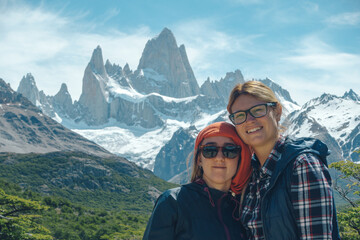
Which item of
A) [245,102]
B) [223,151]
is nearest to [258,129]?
[245,102]

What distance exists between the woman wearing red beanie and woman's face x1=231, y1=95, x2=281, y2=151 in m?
0.19

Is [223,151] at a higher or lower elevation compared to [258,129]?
lower

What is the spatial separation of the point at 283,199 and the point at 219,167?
110 cm

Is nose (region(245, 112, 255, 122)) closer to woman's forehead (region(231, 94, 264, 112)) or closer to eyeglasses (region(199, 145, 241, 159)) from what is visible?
woman's forehead (region(231, 94, 264, 112))

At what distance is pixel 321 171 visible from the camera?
3516 mm

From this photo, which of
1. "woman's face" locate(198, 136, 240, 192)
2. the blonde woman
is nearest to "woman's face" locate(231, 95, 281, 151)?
the blonde woman

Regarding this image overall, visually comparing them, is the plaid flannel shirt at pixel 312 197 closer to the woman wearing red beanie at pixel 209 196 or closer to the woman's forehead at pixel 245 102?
the woman wearing red beanie at pixel 209 196

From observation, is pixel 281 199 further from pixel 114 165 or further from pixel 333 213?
pixel 114 165

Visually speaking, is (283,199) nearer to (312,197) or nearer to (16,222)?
(312,197)

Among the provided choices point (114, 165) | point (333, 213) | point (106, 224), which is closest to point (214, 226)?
point (333, 213)

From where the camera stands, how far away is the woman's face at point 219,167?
4492 mm

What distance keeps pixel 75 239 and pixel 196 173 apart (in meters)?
41.1

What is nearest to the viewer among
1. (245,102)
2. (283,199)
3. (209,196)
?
(283,199)

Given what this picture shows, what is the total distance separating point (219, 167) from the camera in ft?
14.9
